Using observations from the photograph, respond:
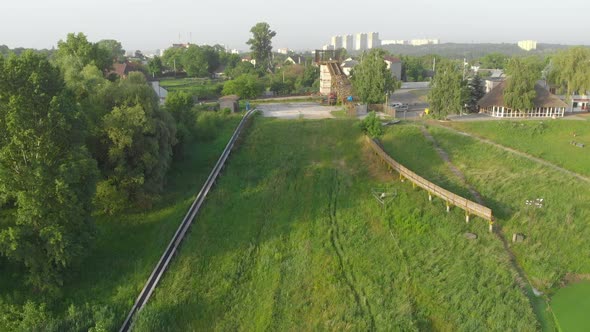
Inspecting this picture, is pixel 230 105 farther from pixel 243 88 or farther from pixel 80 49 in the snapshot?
pixel 80 49

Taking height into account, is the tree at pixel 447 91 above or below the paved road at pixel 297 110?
above

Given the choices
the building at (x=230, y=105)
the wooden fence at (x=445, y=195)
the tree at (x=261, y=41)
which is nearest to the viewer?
the wooden fence at (x=445, y=195)

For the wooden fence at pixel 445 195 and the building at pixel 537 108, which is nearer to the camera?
the wooden fence at pixel 445 195

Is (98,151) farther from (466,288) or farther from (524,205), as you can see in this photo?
(524,205)

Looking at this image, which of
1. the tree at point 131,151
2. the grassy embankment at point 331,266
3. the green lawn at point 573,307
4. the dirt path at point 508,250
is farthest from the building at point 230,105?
the green lawn at point 573,307

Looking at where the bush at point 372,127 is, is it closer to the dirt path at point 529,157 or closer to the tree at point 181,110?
the dirt path at point 529,157

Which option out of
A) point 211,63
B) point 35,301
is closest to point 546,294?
point 35,301

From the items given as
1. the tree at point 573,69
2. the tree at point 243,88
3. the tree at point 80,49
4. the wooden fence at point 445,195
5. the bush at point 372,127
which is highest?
the tree at point 80,49
